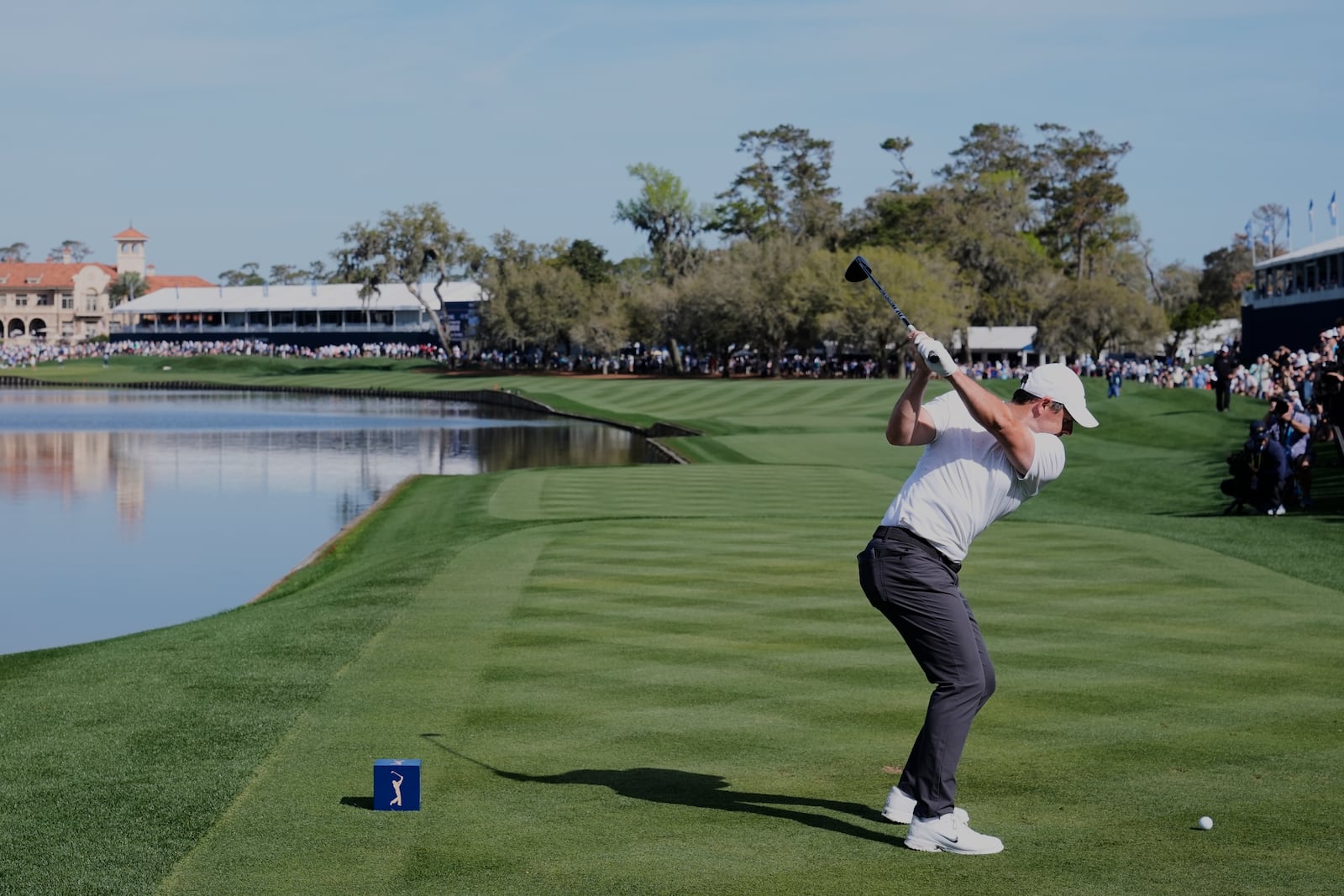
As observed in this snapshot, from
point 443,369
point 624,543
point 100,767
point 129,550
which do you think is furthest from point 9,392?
point 100,767

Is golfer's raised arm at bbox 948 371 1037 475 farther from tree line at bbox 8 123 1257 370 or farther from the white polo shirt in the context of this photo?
tree line at bbox 8 123 1257 370

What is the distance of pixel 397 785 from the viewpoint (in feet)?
25.7

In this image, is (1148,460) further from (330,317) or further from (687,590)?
(330,317)

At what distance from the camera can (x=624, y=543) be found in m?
20.4

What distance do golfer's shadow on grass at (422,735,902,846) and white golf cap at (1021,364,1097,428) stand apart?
2.35m

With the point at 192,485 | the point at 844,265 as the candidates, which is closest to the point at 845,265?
the point at 844,265

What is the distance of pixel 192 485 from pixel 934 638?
38514mm

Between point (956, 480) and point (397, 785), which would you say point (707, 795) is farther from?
point (956, 480)

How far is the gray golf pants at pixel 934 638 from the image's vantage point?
23.3ft

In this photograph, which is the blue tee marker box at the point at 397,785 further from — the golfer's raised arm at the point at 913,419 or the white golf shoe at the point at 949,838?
the golfer's raised arm at the point at 913,419

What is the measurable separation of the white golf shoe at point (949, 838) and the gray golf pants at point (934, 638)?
2.0 inches

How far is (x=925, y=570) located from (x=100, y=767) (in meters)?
5.54

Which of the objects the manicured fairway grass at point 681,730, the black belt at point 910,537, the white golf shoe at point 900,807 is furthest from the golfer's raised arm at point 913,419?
the manicured fairway grass at point 681,730

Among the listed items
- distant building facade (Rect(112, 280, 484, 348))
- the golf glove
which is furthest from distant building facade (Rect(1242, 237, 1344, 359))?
distant building facade (Rect(112, 280, 484, 348))
